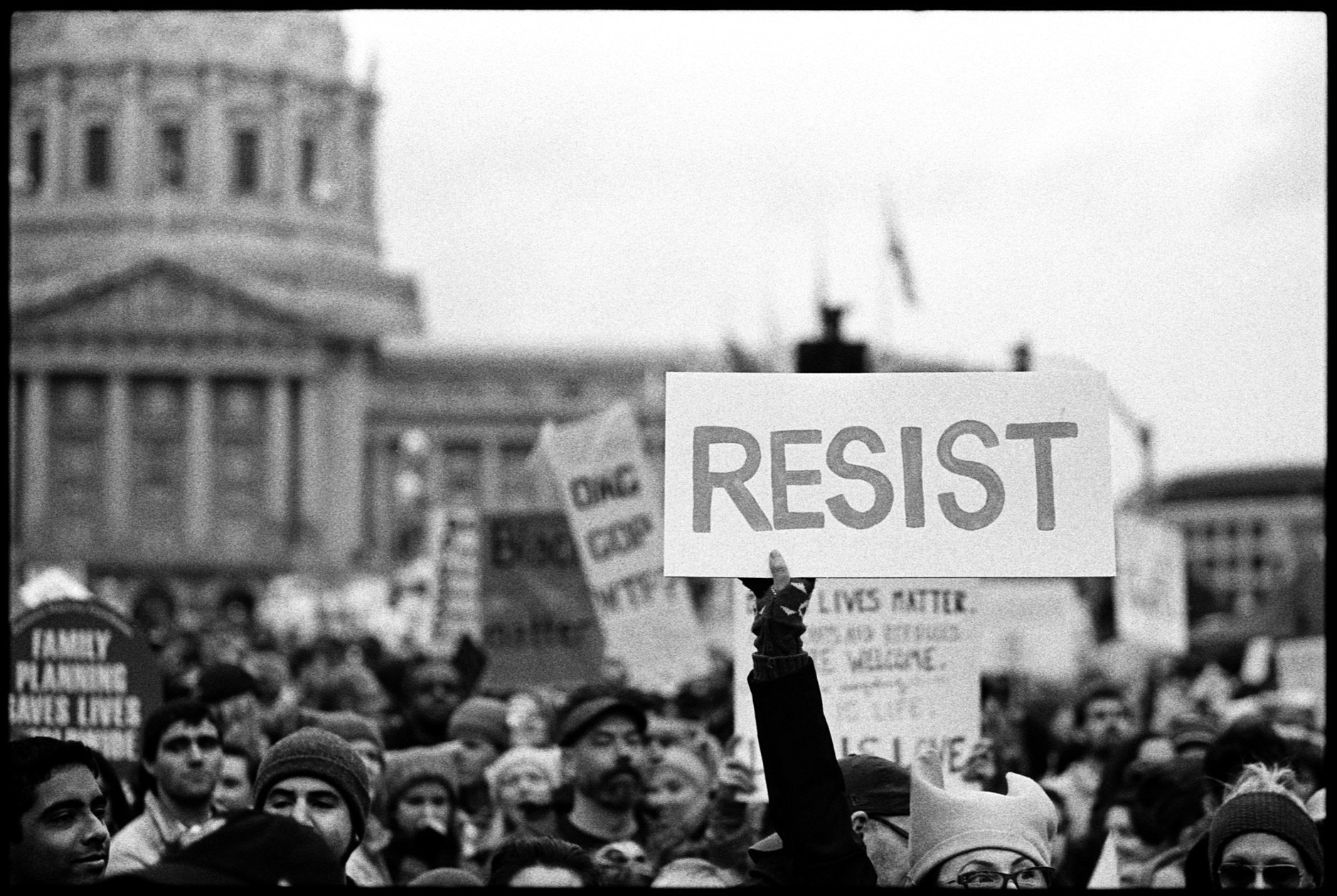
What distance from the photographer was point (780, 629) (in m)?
4.91

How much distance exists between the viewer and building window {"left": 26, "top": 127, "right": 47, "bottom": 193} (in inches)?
4060

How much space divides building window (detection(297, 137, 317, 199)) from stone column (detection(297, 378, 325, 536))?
13487mm

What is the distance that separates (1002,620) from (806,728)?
20497 mm

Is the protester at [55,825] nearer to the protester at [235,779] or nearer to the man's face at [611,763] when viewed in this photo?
the protester at [235,779]

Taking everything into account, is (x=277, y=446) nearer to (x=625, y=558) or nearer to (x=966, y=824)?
(x=625, y=558)

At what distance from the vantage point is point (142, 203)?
3996 inches

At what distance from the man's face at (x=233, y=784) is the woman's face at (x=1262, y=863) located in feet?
11.5

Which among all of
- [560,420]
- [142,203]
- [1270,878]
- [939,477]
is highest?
[142,203]

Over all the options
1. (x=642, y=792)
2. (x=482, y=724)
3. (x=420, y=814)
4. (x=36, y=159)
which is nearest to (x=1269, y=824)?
(x=642, y=792)

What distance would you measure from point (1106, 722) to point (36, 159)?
95059 millimetres

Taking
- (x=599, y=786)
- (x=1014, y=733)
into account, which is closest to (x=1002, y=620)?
(x=1014, y=733)

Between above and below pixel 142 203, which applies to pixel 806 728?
below

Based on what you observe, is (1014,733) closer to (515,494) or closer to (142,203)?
(515,494)

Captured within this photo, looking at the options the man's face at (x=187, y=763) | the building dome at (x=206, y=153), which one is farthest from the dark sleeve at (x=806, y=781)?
the building dome at (x=206, y=153)
